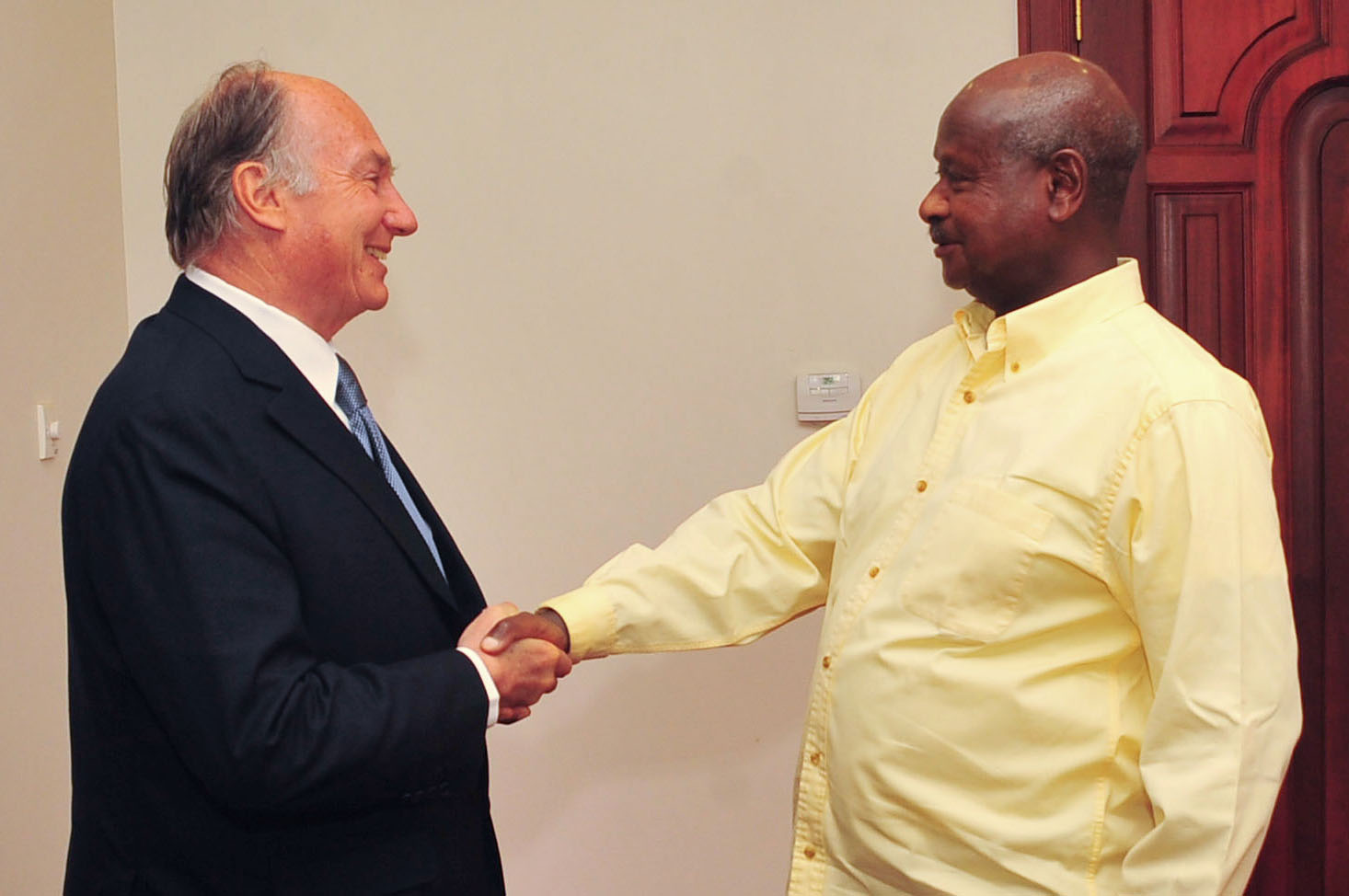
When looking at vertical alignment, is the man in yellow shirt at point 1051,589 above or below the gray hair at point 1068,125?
below

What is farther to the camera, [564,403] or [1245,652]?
[564,403]

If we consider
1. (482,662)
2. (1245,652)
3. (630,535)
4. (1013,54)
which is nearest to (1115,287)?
(1245,652)

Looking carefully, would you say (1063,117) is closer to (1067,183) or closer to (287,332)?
(1067,183)

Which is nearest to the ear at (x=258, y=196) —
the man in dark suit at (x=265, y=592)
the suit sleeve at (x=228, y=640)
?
the man in dark suit at (x=265, y=592)

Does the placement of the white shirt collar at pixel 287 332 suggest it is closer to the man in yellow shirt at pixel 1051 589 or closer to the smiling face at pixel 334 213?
the smiling face at pixel 334 213

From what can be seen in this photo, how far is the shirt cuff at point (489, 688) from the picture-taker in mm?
1416

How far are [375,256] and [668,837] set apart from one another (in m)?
1.41

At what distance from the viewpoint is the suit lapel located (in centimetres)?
139

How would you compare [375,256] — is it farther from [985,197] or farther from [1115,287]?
[1115,287]

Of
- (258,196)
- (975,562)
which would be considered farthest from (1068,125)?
(258,196)

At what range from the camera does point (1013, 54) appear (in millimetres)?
2344

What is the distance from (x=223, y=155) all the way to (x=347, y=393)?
0.32 meters

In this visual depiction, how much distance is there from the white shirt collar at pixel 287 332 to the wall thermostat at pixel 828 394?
1.12 meters

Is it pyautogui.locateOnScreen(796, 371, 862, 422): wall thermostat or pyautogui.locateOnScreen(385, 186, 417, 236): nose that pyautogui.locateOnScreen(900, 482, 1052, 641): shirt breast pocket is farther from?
pyautogui.locateOnScreen(796, 371, 862, 422): wall thermostat
